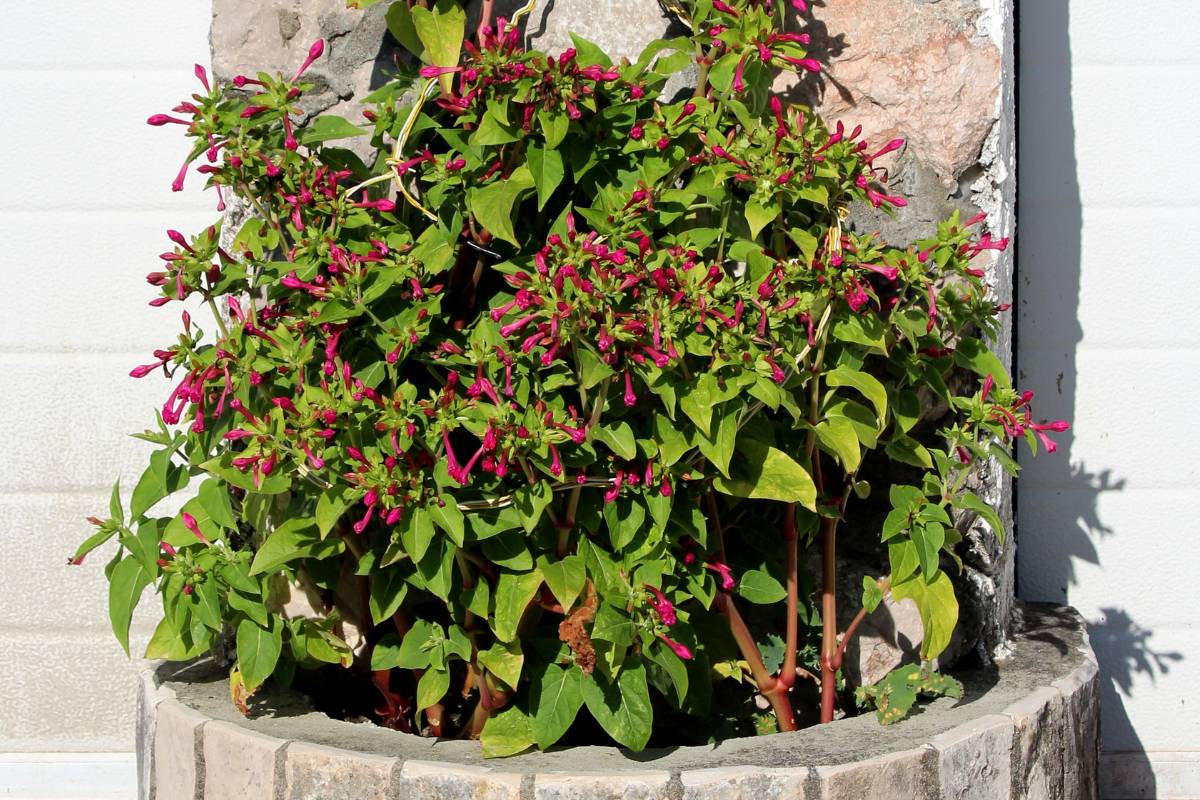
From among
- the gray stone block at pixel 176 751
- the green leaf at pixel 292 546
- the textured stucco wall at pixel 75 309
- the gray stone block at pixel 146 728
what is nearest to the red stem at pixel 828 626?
the green leaf at pixel 292 546

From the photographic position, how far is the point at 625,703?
86.5 inches

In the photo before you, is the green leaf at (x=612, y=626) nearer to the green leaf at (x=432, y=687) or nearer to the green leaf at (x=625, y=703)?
the green leaf at (x=625, y=703)

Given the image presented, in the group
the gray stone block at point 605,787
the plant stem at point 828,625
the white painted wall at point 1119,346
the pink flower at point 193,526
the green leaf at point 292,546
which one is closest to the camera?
the gray stone block at point 605,787

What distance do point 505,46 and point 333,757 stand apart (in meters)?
1.19

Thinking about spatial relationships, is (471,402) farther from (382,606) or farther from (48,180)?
(48,180)

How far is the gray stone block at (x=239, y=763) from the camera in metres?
2.17

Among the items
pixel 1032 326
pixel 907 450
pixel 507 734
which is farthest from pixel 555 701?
pixel 1032 326

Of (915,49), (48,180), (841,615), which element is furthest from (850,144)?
(48,180)

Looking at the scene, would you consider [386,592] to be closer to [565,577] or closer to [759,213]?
A: [565,577]

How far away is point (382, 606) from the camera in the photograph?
90.4 inches

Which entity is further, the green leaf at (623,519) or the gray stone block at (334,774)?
the green leaf at (623,519)

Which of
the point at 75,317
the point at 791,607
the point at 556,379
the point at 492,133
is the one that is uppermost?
the point at 492,133

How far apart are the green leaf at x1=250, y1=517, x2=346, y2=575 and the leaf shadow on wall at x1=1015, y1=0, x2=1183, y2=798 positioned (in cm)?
177

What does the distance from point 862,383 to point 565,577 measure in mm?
590
